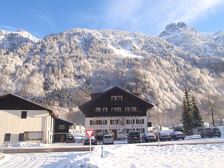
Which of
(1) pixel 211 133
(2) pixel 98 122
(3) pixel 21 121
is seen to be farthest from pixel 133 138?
(3) pixel 21 121

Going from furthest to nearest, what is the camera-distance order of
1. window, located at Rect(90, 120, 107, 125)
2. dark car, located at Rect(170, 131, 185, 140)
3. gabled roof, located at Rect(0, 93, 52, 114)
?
window, located at Rect(90, 120, 107, 125), gabled roof, located at Rect(0, 93, 52, 114), dark car, located at Rect(170, 131, 185, 140)

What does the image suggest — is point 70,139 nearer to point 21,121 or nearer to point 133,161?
point 21,121

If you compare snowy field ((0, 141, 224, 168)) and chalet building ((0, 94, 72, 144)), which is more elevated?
chalet building ((0, 94, 72, 144))

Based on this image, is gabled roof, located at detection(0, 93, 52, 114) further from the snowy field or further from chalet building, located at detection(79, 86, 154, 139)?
the snowy field

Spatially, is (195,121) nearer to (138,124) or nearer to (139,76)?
(138,124)

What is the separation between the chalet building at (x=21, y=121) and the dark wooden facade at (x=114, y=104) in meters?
11.2

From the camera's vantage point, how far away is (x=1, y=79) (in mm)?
199625

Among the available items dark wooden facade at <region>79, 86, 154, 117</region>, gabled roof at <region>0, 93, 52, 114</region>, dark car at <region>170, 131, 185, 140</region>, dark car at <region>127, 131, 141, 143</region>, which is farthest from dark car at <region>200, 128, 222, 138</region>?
gabled roof at <region>0, 93, 52, 114</region>

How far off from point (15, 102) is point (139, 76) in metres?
144

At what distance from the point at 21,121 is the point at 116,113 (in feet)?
69.6

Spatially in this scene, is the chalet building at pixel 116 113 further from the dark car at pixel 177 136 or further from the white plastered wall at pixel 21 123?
the dark car at pixel 177 136

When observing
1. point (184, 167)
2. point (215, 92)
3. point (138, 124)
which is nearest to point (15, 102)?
point (138, 124)

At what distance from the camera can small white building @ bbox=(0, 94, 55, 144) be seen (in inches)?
2287

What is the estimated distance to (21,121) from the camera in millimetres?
58844
